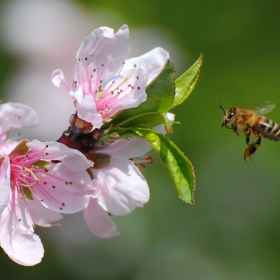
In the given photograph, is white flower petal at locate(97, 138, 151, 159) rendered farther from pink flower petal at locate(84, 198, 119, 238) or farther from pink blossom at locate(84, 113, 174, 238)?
pink flower petal at locate(84, 198, 119, 238)

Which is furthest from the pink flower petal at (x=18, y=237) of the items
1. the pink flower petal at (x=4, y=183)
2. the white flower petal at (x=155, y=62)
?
the white flower petal at (x=155, y=62)

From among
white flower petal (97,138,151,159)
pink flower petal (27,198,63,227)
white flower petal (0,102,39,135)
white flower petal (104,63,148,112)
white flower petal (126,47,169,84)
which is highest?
white flower petal (126,47,169,84)

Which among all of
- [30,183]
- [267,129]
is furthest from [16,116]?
[267,129]

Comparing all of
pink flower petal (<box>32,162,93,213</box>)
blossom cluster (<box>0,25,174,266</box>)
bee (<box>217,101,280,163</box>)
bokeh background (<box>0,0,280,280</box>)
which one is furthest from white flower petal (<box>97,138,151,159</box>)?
bokeh background (<box>0,0,280,280</box>)

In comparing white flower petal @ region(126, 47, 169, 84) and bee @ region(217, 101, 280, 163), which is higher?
white flower petal @ region(126, 47, 169, 84)

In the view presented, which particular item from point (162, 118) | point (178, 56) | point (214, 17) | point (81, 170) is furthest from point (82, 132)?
point (214, 17)

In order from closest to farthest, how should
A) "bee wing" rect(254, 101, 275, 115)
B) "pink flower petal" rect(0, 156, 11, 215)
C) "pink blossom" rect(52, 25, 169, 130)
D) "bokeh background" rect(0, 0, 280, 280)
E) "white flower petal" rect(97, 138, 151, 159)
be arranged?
"pink flower petal" rect(0, 156, 11, 215)
"pink blossom" rect(52, 25, 169, 130)
"white flower petal" rect(97, 138, 151, 159)
"bee wing" rect(254, 101, 275, 115)
"bokeh background" rect(0, 0, 280, 280)

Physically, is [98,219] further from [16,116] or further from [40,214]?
[16,116]
